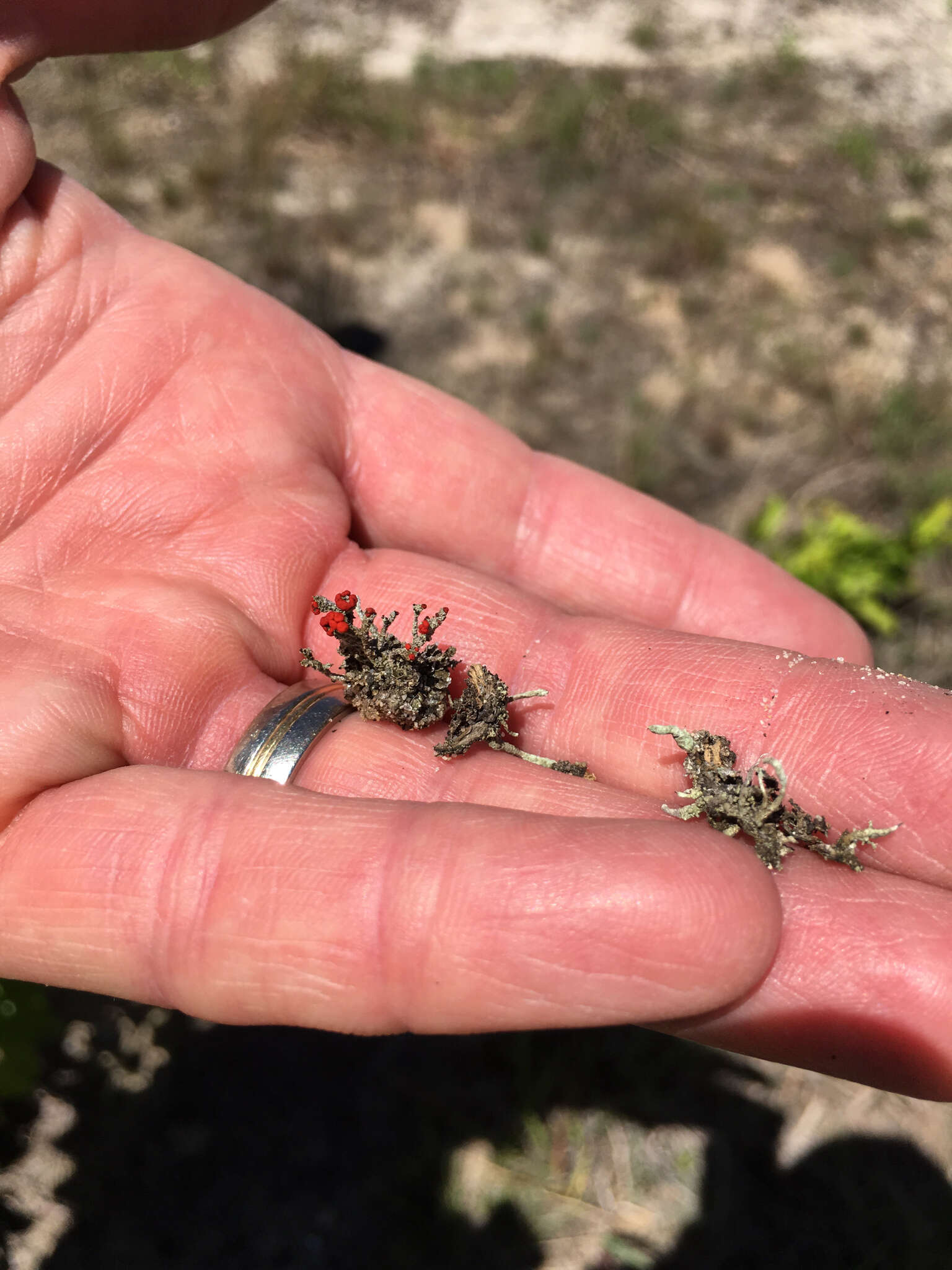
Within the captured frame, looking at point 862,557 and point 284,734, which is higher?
point 284,734

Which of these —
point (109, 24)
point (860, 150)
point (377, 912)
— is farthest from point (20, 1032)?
point (860, 150)

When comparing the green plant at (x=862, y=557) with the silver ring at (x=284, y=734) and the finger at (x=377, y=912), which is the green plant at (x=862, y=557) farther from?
the finger at (x=377, y=912)

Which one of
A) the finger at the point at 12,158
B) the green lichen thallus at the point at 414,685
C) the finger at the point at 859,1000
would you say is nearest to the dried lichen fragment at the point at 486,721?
the green lichen thallus at the point at 414,685

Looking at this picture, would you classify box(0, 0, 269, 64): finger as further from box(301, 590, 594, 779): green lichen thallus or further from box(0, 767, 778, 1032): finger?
box(0, 767, 778, 1032): finger

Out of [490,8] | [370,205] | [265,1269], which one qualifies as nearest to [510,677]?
[265,1269]

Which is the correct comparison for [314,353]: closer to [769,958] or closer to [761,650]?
[761,650]

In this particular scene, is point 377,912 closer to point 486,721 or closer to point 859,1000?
point 486,721

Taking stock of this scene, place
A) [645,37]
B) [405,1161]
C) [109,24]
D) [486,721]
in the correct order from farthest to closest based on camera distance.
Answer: [645,37]
[405,1161]
[109,24]
[486,721]
